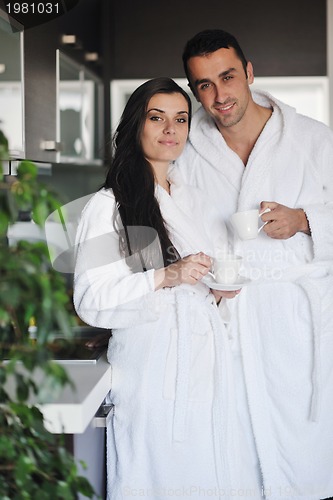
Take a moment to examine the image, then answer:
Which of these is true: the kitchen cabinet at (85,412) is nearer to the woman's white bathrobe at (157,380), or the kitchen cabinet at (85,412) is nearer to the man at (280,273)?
the woman's white bathrobe at (157,380)

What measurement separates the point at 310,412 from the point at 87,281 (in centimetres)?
73

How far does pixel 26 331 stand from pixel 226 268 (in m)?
0.79

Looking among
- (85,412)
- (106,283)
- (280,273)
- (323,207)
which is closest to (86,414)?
(85,412)

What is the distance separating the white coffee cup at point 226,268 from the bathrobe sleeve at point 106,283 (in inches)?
6.1

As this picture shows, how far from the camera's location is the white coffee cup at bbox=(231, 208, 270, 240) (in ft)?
5.67

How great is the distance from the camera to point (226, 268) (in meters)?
1.64

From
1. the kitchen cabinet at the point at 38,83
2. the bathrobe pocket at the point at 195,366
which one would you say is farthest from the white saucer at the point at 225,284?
the kitchen cabinet at the point at 38,83

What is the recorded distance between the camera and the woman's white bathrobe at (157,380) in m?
1.61

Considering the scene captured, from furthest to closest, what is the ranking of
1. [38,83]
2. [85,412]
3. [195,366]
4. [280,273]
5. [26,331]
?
[38,83]
[280,273]
[195,366]
[85,412]
[26,331]

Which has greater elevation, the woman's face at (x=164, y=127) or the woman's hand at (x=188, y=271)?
the woman's face at (x=164, y=127)

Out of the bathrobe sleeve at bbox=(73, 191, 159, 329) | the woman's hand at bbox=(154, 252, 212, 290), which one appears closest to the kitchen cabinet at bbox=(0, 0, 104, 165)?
the bathrobe sleeve at bbox=(73, 191, 159, 329)

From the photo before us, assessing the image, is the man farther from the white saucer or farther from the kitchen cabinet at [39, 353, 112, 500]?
the kitchen cabinet at [39, 353, 112, 500]

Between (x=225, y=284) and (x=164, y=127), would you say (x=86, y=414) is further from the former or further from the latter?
(x=164, y=127)

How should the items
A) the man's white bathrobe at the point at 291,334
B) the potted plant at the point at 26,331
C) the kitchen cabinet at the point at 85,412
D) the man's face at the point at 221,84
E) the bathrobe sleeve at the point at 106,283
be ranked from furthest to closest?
the man's face at the point at 221,84 < the man's white bathrobe at the point at 291,334 < the bathrobe sleeve at the point at 106,283 < the kitchen cabinet at the point at 85,412 < the potted plant at the point at 26,331
